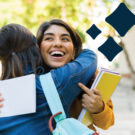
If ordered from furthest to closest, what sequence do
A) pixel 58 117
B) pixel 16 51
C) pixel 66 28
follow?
pixel 66 28 → pixel 16 51 → pixel 58 117

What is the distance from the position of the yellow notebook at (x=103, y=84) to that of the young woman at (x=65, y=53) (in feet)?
0.13

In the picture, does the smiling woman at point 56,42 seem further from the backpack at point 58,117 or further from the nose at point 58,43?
the backpack at point 58,117

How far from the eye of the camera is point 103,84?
4.76ft

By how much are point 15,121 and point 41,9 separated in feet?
33.7

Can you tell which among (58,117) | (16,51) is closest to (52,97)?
(58,117)

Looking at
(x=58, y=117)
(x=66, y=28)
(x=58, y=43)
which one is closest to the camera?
(x=58, y=117)

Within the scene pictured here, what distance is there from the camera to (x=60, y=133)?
1.16 metres

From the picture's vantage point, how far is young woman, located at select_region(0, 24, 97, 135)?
1.28 metres

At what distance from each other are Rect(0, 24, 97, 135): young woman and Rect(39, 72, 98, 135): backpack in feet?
0.13

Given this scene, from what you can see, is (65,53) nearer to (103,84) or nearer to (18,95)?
(103,84)

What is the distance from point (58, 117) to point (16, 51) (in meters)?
0.44

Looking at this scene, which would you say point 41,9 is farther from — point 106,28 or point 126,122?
point 106,28

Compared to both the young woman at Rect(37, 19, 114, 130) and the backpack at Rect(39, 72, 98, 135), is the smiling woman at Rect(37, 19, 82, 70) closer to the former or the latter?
the young woman at Rect(37, 19, 114, 130)

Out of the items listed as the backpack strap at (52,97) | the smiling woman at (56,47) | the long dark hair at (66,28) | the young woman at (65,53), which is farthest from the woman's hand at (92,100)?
the long dark hair at (66,28)
